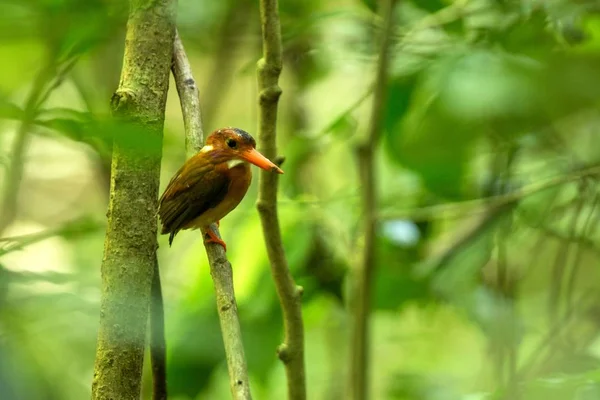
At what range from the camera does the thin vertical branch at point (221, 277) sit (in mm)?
1243

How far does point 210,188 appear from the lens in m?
1.83

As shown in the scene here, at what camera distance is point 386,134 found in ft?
7.25

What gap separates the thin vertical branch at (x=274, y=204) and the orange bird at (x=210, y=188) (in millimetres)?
168

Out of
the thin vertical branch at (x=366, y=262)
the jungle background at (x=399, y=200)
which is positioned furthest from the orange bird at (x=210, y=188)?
the thin vertical branch at (x=366, y=262)

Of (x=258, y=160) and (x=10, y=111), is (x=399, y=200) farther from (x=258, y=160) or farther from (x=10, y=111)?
(x=10, y=111)

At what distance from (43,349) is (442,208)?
1.00 metres

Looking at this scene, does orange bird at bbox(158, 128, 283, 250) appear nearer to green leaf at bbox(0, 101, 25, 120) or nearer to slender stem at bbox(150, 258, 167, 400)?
slender stem at bbox(150, 258, 167, 400)

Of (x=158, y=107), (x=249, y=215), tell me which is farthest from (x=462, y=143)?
(x=249, y=215)

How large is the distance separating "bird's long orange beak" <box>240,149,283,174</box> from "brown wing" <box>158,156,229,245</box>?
3.3 inches

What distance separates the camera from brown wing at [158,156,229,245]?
70.9 inches

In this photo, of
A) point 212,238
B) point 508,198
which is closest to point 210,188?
point 212,238

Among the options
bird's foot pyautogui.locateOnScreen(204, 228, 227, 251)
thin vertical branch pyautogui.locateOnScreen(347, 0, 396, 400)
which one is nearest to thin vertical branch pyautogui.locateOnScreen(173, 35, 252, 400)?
bird's foot pyautogui.locateOnScreen(204, 228, 227, 251)

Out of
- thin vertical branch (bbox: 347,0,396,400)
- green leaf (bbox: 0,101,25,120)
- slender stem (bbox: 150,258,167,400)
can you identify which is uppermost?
thin vertical branch (bbox: 347,0,396,400)

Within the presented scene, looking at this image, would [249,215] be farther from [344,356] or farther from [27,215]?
[27,215]
